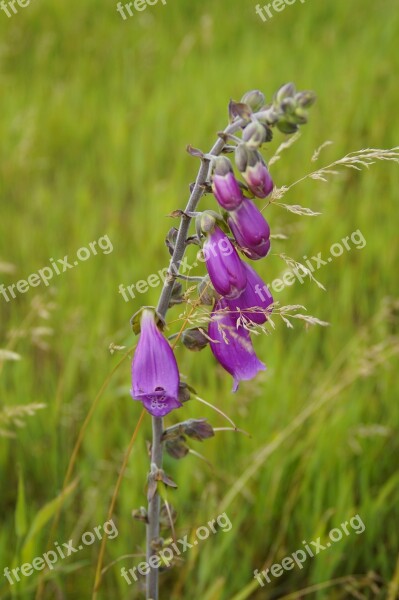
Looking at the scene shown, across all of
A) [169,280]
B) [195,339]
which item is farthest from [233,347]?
[169,280]

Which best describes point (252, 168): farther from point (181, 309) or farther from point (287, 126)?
point (181, 309)

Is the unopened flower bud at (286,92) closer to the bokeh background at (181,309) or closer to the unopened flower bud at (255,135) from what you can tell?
the unopened flower bud at (255,135)

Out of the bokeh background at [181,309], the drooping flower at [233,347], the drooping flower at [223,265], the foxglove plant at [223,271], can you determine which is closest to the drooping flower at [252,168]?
the foxglove plant at [223,271]

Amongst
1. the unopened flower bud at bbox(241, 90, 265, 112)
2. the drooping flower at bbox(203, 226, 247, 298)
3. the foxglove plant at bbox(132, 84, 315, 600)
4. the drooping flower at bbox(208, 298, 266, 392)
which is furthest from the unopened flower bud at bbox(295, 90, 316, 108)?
the drooping flower at bbox(208, 298, 266, 392)

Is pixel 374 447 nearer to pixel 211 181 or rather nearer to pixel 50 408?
pixel 50 408

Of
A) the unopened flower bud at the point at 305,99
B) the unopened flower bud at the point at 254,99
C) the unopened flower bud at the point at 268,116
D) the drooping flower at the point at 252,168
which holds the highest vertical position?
the unopened flower bud at the point at 254,99

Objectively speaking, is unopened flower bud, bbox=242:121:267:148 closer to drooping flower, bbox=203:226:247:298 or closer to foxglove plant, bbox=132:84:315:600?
foxglove plant, bbox=132:84:315:600
